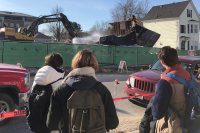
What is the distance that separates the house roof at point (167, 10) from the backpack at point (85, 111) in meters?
59.7

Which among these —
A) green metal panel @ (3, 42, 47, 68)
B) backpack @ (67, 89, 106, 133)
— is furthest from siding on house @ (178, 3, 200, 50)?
backpack @ (67, 89, 106, 133)

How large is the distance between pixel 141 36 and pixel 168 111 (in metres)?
25.7

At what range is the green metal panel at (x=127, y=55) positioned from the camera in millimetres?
24484

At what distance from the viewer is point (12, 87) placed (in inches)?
307

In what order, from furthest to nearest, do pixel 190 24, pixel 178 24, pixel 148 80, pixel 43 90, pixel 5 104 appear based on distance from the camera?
1. pixel 190 24
2. pixel 178 24
3. pixel 148 80
4. pixel 5 104
5. pixel 43 90

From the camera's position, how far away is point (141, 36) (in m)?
29.4

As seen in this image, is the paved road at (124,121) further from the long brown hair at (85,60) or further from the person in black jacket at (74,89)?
the long brown hair at (85,60)

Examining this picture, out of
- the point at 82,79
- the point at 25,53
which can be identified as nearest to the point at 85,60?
the point at 82,79

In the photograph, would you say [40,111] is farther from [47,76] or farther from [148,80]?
[148,80]

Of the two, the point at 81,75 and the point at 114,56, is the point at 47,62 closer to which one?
the point at 81,75

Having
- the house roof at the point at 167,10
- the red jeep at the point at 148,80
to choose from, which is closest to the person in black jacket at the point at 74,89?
the red jeep at the point at 148,80

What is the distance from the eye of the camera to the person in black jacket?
12.2 ft

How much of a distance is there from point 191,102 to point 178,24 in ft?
195

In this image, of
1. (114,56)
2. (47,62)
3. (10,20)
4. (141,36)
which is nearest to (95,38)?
(141,36)
